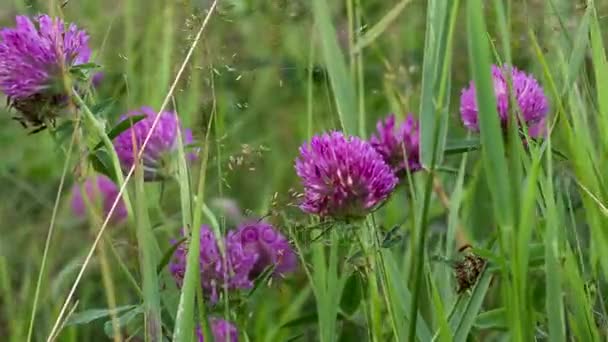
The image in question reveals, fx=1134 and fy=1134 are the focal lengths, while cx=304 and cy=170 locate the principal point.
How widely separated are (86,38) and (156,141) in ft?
0.51

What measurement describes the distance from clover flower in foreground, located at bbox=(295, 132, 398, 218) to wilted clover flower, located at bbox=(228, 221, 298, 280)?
0.12 meters

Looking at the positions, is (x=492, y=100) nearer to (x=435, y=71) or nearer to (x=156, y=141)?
(x=435, y=71)

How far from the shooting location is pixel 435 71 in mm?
826

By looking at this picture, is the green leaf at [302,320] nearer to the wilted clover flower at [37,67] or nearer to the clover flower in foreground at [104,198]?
the wilted clover flower at [37,67]

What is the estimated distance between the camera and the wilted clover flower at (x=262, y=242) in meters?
1.04

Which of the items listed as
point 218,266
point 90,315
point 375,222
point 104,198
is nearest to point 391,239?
point 375,222

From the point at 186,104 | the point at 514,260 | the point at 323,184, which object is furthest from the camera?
the point at 186,104

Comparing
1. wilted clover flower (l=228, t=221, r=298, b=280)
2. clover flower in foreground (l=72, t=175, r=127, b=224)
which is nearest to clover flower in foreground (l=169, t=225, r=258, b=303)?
wilted clover flower (l=228, t=221, r=298, b=280)

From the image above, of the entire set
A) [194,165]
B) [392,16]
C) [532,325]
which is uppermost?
[392,16]

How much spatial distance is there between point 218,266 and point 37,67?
24 cm

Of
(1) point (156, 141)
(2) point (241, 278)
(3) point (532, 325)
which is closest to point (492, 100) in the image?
(3) point (532, 325)

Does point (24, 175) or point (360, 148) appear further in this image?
point (24, 175)

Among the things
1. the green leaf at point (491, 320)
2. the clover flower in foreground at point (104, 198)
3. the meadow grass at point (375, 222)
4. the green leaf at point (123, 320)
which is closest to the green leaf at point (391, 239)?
the meadow grass at point (375, 222)

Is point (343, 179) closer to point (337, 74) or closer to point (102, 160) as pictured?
point (337, 74)
